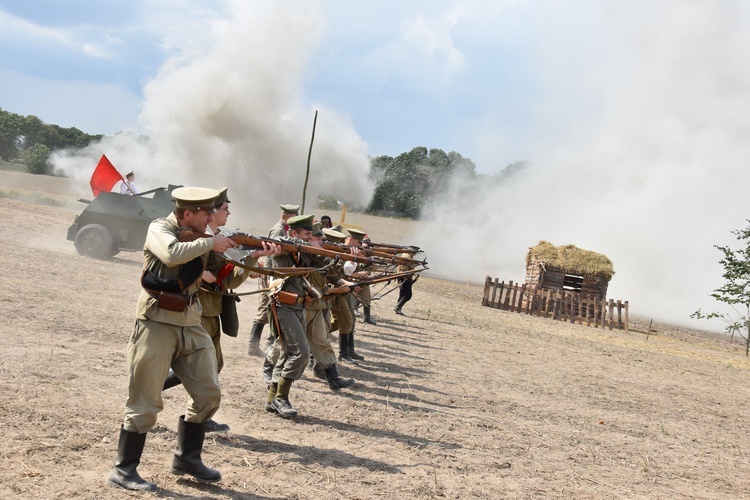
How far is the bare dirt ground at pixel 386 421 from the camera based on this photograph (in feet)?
15.6

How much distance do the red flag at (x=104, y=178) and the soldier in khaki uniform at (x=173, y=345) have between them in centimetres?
1463

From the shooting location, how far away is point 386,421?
267 inches

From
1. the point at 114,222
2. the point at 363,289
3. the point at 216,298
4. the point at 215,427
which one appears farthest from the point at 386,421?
the point at 114,222

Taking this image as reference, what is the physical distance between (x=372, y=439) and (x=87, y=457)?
2.41 m

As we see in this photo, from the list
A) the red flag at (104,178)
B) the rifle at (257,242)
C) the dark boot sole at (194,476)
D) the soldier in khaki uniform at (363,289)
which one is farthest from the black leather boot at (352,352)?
the red flag at (104,178)

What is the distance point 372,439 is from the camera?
240 inches

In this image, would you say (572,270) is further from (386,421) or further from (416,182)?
(416,182)

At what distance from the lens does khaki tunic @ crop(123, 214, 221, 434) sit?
13.6ft

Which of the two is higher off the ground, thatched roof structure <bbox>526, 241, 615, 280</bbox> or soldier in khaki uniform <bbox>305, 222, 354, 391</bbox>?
Answer: thatched roof structure <bbox>526, 241, 615, 280</bbox>

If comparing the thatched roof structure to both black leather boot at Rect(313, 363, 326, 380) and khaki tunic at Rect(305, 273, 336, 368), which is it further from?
khaki tunic at Rect(305, 273, 336, 368)

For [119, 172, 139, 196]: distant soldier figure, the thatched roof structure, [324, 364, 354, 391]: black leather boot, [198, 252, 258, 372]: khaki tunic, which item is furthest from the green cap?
the thatched roof structure

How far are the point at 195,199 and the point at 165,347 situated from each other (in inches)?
37.1

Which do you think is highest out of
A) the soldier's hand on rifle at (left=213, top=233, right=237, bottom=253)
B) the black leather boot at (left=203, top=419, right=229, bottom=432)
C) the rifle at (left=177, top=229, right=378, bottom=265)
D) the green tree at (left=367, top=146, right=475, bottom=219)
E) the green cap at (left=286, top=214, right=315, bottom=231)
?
the green tree at (left=367, top=146, right=475, bottom=219)

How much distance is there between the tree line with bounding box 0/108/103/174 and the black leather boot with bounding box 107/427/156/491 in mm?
76415
